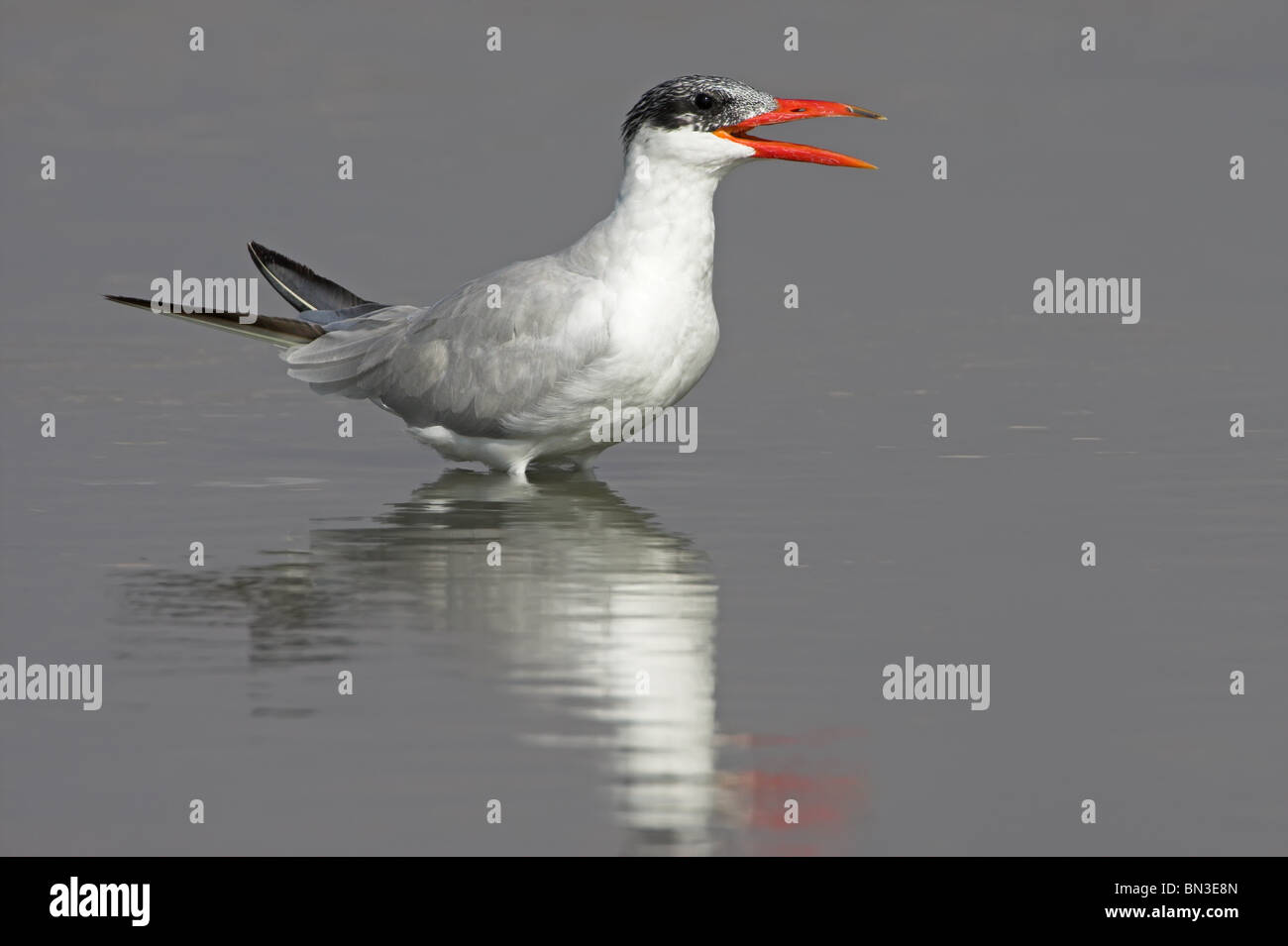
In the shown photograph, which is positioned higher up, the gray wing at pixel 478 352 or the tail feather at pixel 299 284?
the tail feather at pixel 299 284

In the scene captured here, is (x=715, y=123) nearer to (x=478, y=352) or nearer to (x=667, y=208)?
(x=667, y=208)

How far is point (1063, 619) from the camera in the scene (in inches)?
383

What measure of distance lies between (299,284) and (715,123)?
3291mm

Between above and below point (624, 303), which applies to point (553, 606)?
below

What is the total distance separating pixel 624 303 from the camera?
12.1 m

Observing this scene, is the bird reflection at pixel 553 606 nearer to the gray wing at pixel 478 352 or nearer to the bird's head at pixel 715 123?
the gray wing at pixel 478 352

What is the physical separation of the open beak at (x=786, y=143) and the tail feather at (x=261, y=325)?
2922mm

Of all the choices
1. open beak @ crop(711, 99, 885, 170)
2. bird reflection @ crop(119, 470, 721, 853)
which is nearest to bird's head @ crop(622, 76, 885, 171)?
open beak @ crop(711, 99, 885, 170)

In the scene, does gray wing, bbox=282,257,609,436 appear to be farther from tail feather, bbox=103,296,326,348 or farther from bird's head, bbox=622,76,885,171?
bird's head, bbox=622,76,885,171

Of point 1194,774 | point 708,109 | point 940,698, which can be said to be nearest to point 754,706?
point 940,698

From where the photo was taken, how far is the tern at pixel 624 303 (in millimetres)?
12133

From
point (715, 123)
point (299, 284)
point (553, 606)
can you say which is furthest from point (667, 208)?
point (553, 606)

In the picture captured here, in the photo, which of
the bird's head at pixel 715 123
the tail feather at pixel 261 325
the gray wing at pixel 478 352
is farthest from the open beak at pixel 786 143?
the tail feather at pixel 261 325

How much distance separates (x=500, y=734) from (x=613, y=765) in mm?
481
